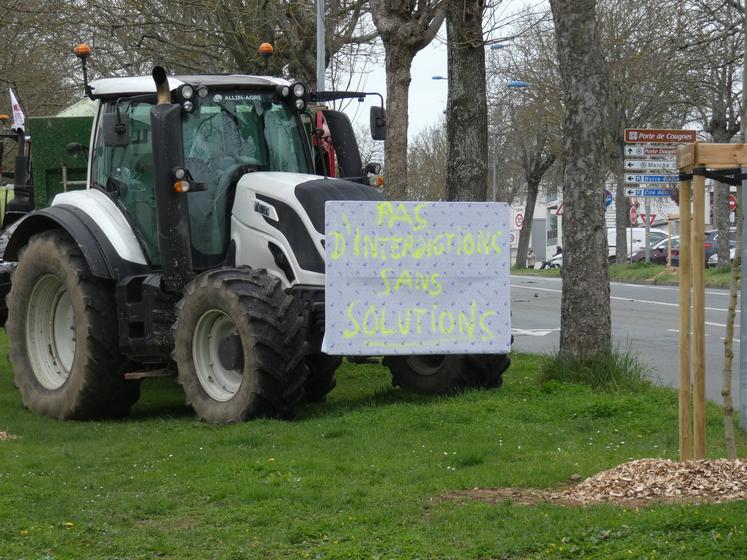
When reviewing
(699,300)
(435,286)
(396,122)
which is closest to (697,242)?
(699,300)

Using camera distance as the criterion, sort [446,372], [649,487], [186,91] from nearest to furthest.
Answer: [649,487], [186,91], [446,372]

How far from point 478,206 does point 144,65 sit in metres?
20.9

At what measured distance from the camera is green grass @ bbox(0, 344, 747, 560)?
245 inches

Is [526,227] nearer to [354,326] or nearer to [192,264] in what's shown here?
[192,264]

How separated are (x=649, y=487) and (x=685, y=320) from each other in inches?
36.8

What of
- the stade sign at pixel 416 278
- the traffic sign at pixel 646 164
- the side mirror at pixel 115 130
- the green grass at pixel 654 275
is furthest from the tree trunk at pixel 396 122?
the green grass at pixel 654 275

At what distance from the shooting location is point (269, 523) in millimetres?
6867

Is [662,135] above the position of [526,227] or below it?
above

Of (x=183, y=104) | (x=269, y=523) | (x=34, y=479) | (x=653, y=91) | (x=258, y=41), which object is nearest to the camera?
(x=269, y=523)

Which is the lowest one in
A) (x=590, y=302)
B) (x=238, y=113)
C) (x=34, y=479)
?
(x=34, y=479)

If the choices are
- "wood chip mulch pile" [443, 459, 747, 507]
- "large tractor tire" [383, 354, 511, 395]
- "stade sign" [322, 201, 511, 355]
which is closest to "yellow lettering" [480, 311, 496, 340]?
"stade sign" [322, 201, 511, 355]

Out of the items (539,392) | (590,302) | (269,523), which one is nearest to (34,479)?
(269,523)

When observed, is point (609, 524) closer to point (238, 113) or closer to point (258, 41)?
point (238, 113)

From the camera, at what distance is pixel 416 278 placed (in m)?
10.4
